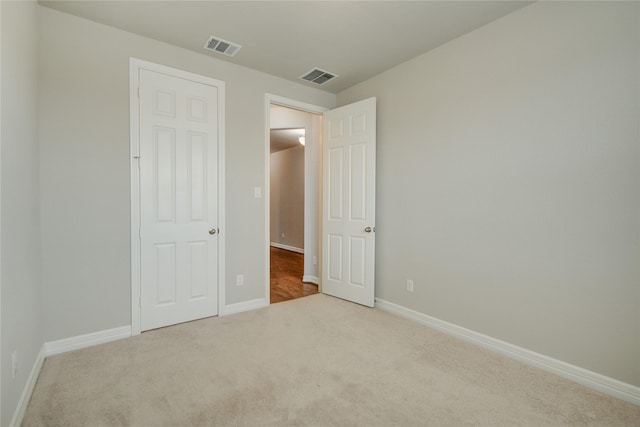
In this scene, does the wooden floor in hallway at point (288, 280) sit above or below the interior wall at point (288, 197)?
below

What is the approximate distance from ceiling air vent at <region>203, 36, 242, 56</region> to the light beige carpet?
2.67m

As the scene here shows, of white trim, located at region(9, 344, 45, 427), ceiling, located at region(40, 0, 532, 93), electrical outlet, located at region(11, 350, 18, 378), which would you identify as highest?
ceiling, located at region(40, 0, 532, 93)

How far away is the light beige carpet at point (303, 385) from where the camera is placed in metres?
1.66

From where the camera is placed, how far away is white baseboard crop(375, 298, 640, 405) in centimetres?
186

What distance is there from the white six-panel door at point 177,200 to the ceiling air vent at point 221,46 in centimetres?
36

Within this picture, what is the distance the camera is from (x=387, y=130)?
3.37 meters

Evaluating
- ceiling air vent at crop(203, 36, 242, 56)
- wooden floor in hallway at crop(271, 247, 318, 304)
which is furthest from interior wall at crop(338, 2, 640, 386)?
ceiling air vent at crop(203, 36, 242, 56)

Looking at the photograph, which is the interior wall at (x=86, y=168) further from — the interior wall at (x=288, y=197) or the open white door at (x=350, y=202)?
the interior wall at (x=288, y=197)

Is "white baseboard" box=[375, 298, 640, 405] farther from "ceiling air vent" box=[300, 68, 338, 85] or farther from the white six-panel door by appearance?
"ceiling air vent" box=[300, 68, 338, 85]

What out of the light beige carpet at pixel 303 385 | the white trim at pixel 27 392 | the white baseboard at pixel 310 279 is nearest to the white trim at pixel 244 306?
the light beige carpet at pixel 303 385

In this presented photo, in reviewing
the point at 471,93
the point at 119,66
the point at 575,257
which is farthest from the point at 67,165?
the point at 575,257

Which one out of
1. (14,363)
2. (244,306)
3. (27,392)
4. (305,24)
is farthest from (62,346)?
(305,24)

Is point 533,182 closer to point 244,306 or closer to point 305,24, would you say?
point 305,24

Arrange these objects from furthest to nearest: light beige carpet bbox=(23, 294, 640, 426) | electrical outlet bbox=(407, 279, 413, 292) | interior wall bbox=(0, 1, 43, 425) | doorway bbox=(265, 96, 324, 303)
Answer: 1. doorway bbox=(265, 96, 324, 303)
2. electrical outlet bbox=(407, 279, 413, 292)
3. light beige carpet bbox=(23, 294, 640, 426)
4. interior wall bbox=(0, 1, 43, 425)
